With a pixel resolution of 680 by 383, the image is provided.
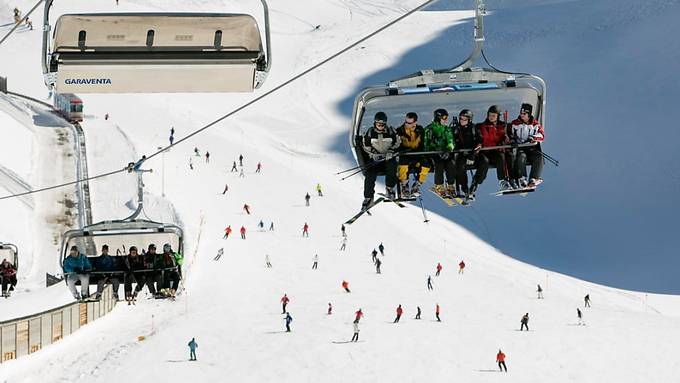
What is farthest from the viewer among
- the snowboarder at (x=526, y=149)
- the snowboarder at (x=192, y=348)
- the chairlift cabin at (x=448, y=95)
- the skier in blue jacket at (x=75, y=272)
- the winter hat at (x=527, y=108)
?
the snowboarder at (x=192, y=348)

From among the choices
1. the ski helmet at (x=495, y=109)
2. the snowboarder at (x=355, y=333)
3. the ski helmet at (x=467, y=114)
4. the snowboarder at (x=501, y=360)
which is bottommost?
the snowboarder at (x=501, y=360)

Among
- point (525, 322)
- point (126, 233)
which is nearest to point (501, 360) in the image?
point (525, 322)

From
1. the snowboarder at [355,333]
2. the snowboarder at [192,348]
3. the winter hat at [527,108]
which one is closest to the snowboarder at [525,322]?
the snowboarder at [355,333]

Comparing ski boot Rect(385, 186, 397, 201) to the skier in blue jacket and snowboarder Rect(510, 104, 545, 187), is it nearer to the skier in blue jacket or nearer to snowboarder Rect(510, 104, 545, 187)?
snowboarder Rect(510, 104, 545, 187)

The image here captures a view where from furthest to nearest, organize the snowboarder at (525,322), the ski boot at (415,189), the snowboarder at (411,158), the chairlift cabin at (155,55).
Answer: the snowboarder at (525,322), the ski boot at (415,189), the snowboarder at (411,158), the chairlift cabin at (155,55)

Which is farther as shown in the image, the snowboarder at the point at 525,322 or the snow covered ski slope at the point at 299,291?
the snowboarder at the point at 525,322

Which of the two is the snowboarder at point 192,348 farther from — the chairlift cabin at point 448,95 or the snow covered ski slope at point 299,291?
the chairlift cabin at point 448,95

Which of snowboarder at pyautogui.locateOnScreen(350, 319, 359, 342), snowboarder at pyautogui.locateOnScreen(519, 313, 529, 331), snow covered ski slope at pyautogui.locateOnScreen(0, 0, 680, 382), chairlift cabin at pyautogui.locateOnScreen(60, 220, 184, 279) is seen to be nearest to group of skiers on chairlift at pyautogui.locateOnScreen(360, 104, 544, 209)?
chairlift cabin at pyautogui.locateOnScreen(60, 220, 184, 279)
